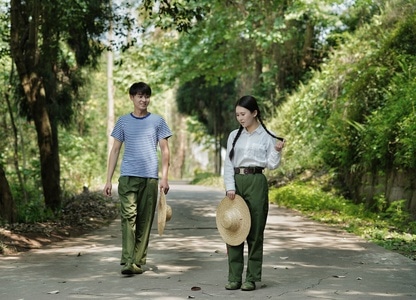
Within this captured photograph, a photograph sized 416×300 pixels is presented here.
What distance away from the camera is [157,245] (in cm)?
1066

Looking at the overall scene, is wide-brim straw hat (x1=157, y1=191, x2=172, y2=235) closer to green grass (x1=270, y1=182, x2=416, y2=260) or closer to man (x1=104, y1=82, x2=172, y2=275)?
man (x1=104, y1=82, x2=172, y2=275)

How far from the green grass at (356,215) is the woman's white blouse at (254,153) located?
304 centimetres

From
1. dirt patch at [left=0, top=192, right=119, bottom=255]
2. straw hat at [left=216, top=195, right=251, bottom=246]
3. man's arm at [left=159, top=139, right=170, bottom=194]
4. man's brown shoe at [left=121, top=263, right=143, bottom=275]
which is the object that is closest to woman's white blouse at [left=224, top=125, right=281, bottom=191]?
straw hat at [left=216, top=195, right=251, bottom=246]

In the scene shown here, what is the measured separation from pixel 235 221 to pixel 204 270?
1459mm

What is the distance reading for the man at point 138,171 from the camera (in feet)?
26.0

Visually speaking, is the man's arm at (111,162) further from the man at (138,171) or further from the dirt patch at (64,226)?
the dirt patch at (64,226)

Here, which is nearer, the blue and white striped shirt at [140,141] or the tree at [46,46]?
the blue and white striped shirt at [140,141]

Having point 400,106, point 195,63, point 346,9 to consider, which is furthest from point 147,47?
point 400,106

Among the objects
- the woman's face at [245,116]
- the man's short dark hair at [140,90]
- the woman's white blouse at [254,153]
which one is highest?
the man's short dark hair at [140,90]

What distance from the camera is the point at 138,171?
798cm

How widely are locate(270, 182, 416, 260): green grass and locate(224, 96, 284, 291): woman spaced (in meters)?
2.95

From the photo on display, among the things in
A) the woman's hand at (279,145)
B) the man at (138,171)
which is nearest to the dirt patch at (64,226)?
the man at (138,171)

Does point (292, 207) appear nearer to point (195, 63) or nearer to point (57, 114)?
point (57, 114)

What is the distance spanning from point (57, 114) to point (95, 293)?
1223cm
